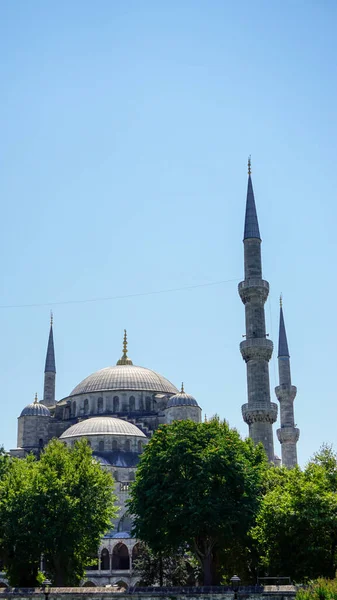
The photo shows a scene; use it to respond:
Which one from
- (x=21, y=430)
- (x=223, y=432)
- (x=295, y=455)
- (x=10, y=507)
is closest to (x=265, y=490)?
(x=223, y=432)

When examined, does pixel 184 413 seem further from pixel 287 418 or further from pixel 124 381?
pixel 124 381

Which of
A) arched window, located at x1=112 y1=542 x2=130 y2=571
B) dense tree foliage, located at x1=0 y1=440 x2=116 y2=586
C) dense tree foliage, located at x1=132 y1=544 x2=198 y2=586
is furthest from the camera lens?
arched window, located at x1=112 y1=542 x2=130 y2=571

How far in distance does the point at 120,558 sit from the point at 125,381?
17912mm

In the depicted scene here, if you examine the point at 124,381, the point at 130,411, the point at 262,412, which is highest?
the point at 124,381

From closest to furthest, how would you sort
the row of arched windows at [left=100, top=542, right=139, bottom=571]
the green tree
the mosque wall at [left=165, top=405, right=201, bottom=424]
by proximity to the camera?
the green tree
the row of arched windows at [left=100, top=542, right=139, bottom=571]
the mosque wall at [left=165, top=405, right=201, bottom=424]

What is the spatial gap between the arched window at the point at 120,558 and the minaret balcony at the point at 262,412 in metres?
13.7

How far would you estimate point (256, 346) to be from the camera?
49844 millimetres

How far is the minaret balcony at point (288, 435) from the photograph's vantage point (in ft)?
205

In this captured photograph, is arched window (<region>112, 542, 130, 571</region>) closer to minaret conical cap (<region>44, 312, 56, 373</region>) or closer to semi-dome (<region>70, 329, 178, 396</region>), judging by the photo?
semi-dome (<region>70, 329, 178, 396</region>)

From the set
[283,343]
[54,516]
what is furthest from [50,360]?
[54,516]

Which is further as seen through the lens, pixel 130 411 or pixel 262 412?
pixel 130 411

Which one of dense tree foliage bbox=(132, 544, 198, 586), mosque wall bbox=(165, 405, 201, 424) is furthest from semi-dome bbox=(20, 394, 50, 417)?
dense tree foliage bbox=(132, 544, 198, 586)

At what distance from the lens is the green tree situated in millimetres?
30500

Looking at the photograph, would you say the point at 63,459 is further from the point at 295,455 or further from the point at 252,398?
the point at 295,455
